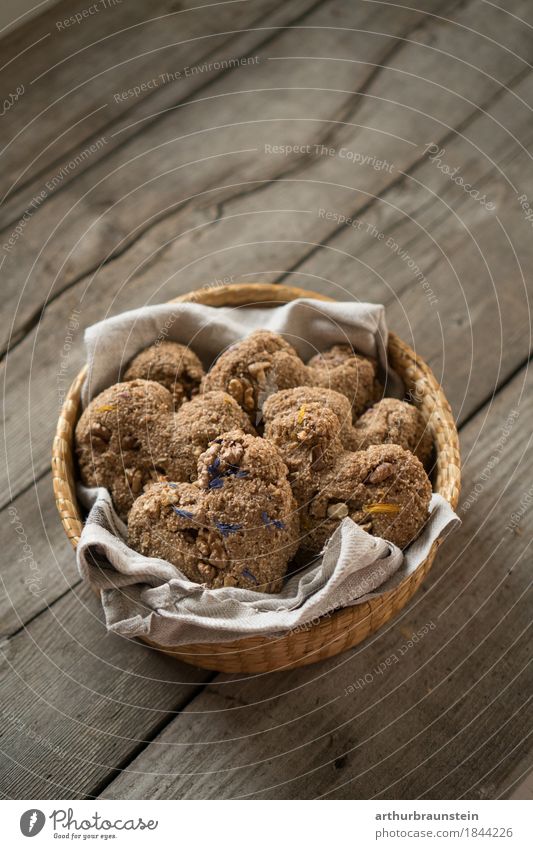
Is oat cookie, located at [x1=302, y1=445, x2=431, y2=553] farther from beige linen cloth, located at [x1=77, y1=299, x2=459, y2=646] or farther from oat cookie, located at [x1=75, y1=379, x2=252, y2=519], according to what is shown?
oat cookie, located at [x1=75, y1=379, x2=252, y2=519]

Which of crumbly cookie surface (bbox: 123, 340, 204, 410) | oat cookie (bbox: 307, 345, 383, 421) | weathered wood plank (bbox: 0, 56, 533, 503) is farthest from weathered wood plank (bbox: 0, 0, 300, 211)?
oat cookie (bbox: 307, 345, 383, 421)

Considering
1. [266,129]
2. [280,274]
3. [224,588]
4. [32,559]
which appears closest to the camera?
[224,588]

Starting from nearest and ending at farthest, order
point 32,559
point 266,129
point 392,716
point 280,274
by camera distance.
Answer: point 392,716 → point 32,559 → point 280,274 → point 266,129

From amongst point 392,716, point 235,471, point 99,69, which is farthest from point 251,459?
point 99,69

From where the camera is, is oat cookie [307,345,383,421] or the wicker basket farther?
oat cookie [307,345,383,421]

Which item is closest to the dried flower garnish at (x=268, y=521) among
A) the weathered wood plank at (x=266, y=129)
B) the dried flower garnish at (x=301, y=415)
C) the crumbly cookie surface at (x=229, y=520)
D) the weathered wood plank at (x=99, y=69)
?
the crumbly cookie surface at (x=229, y=520)

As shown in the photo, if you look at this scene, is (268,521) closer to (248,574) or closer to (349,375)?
(248,574)
